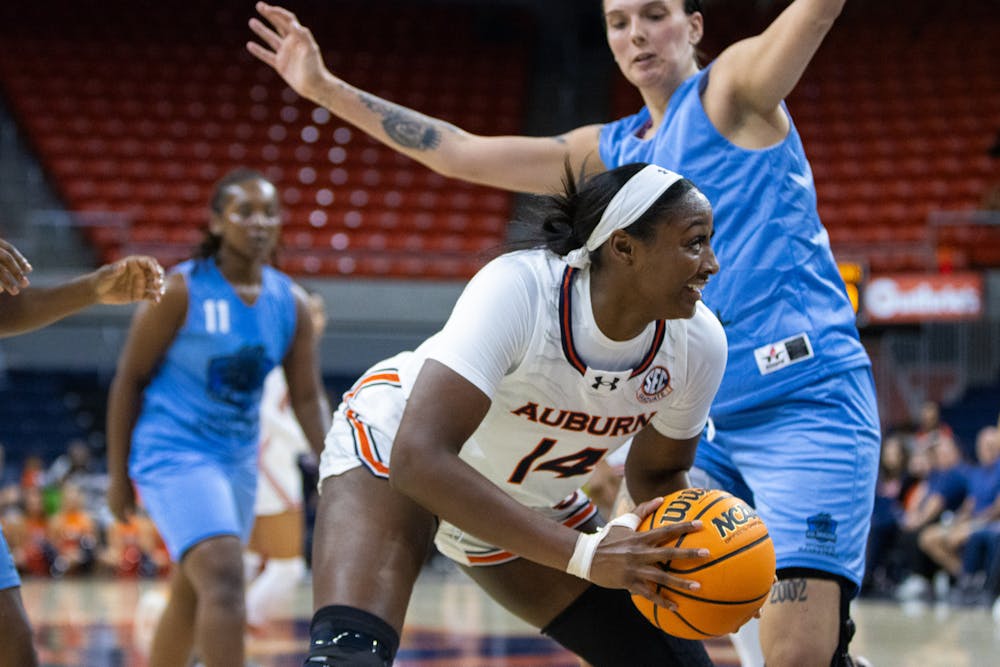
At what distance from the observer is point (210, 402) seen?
513cm

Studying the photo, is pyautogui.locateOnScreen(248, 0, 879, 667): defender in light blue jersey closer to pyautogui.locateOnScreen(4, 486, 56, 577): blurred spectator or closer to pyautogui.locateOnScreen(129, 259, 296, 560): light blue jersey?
pyautogui.locateOnScreen(129, 259, 296, 560): light blue jersey

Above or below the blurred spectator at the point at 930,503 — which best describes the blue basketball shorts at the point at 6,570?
above

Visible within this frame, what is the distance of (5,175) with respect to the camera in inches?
680

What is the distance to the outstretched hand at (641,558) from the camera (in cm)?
261

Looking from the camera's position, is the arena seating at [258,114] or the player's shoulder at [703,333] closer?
the player's shoulder at [703,333]

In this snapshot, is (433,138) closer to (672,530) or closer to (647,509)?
(647,509)

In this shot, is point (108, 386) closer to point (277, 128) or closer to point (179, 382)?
point (277, 128)

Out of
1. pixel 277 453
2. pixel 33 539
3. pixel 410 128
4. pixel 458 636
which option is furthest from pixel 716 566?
pixel 33 539

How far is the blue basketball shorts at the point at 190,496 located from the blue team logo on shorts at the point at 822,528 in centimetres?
225

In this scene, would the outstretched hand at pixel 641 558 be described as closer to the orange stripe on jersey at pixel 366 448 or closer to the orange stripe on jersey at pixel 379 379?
the orange stripe on jersey at pixel 366 448

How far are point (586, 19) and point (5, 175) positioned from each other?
9.53 m

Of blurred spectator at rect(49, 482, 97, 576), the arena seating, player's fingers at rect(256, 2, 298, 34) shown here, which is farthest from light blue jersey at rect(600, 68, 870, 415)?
the arena seating

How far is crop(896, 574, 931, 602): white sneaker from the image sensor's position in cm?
1213

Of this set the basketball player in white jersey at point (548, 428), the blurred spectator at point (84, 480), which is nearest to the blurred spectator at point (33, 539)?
the blurred spectator at point (84, 480)
